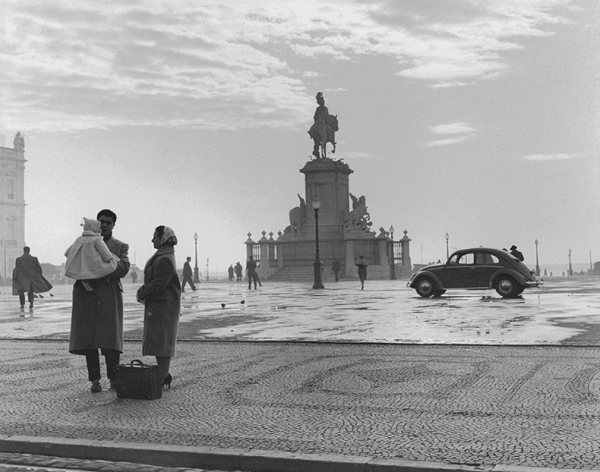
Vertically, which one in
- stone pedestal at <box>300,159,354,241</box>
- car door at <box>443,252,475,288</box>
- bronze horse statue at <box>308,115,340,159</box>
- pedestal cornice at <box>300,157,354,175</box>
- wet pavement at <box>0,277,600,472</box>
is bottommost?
wet pavement at <box>0,277,600,472</box>

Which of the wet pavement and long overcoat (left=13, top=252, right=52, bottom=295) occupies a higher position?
long overcoat (left=13, top=252, right=52, bottom=295)

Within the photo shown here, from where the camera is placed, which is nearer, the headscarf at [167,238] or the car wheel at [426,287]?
the headscarf at [167,238]

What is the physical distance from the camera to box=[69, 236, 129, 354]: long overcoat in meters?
7.71

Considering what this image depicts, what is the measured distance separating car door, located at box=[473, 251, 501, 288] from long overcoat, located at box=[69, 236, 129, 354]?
17526mm

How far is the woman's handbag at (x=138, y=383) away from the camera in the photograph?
7.29m

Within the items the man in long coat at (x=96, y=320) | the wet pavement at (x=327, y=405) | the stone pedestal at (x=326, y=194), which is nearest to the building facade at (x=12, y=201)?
the stone pedestal at (x=326, y=194)

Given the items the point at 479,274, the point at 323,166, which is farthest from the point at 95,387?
the point at 323,166

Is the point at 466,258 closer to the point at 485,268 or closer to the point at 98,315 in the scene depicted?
the point at 485,268

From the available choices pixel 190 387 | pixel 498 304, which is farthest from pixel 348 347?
pixel 498 304

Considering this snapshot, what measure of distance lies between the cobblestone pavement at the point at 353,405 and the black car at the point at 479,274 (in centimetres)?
1315

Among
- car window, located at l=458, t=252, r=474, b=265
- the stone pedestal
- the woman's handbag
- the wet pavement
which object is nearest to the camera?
the wet pavement

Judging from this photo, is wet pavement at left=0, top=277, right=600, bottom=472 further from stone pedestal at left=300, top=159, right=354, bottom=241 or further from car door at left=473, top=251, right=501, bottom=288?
stone pedestal at left=300, top=159, right=354, bottom=241

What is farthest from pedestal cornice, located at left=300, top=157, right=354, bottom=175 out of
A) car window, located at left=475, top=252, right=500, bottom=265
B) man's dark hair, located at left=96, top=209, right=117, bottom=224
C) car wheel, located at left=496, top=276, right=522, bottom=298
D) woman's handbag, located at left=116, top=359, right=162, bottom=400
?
woman's handbag, located at left=116, top=359, right=162, bottom=400

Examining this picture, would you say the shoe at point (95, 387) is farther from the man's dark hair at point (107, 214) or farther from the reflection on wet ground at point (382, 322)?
the reflection on wet ground at point (382, 322)
